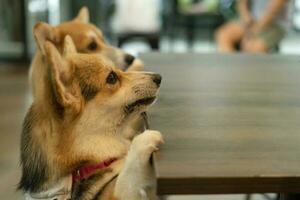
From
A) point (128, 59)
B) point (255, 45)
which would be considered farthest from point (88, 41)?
point (255, 45)

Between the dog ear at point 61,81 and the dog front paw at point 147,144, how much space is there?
0.83 feet

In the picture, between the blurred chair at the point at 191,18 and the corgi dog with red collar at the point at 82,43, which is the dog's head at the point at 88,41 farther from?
the blurred chair at the point at 191,18

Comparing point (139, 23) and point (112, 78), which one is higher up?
point (112, 78)

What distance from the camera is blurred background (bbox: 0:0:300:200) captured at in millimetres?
4560

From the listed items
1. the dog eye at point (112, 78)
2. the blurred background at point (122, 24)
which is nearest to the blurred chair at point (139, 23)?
the blurred background at point (122, 24)

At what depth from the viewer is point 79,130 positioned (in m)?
1.24

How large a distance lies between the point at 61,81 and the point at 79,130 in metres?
0.14

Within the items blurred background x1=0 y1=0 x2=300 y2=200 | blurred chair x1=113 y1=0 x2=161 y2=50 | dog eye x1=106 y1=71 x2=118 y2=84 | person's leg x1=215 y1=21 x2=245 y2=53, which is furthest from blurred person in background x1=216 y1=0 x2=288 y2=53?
dog eye x1=106 y1=71 x2=118 y2=84

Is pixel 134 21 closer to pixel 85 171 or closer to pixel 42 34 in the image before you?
pixel 42 34

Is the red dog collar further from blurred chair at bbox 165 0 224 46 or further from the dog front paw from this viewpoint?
blurred chair at bbox 165 0 224 46

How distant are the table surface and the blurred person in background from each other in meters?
1.41

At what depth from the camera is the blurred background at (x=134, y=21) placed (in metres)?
5.19

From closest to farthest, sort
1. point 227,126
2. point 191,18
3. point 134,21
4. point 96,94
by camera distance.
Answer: point 227,126, point 96,94, point 134,21, point 191,18

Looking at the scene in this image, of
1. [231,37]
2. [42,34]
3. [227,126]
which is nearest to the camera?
[227,126]
